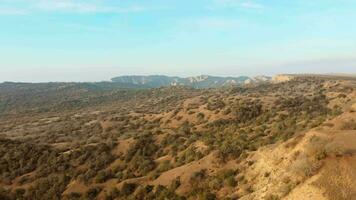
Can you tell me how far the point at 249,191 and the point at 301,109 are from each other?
3755 centimetres

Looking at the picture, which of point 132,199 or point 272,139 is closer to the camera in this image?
point 132,199

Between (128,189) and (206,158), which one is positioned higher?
(206,158)

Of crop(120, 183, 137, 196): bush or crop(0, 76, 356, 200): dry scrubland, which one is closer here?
crop(0, 76, 356, 200): dry scrubland

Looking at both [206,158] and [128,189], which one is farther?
[128,189]

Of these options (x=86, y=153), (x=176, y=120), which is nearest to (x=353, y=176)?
(x=86, y=153)

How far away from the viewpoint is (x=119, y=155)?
5066 centimetres

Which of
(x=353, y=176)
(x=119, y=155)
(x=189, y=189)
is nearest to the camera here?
(x=353, y=176)

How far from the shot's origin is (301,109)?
194 feet

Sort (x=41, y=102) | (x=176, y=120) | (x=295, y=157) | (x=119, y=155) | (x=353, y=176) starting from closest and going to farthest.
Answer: (x=353, y=176), (x=295, y=157), (x=119, y=155), (x=176, y=120), (x=41, y=102)

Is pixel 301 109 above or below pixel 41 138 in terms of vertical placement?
above

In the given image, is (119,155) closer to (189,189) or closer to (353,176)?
(189,189)

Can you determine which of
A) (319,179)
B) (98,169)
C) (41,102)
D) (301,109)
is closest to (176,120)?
(301,109)

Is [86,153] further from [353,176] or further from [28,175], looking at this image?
[353,176]

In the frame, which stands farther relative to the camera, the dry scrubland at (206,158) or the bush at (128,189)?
the bush at (128,189)
